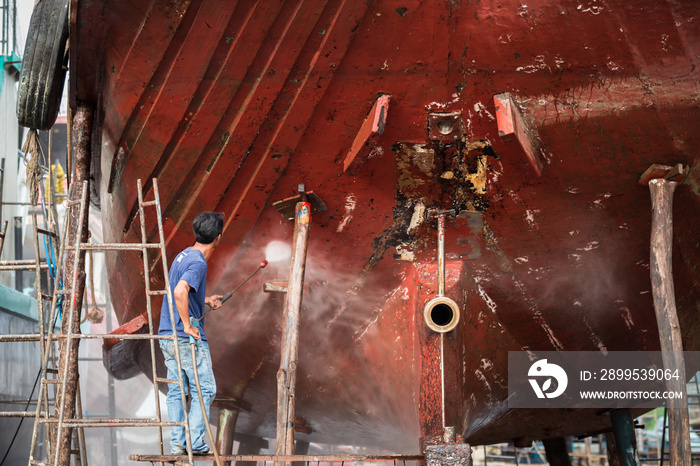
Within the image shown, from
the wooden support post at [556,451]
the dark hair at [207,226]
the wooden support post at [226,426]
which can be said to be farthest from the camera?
the wooden support post at [556,451]

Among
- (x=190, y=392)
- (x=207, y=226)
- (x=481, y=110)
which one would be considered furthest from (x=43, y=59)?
(x=481, y=110)

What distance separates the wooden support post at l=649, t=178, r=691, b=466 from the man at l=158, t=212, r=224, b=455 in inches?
91.7

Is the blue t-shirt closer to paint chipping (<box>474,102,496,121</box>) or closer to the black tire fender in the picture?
paint chipping (<box>474,102,496,121</box>)

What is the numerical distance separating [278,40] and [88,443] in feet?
52.7

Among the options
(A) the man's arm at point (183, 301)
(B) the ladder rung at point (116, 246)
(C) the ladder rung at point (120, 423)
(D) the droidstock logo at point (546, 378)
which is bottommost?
(C) the ladder rung at point (120, 423)

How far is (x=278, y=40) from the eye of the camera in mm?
3486

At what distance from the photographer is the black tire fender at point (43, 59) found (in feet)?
14.3

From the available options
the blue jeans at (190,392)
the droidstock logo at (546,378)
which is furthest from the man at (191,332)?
the droidstock logo at (546,378)

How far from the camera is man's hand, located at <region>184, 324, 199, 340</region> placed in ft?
10.8

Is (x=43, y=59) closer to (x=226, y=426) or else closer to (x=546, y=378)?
(x=226, y=426)

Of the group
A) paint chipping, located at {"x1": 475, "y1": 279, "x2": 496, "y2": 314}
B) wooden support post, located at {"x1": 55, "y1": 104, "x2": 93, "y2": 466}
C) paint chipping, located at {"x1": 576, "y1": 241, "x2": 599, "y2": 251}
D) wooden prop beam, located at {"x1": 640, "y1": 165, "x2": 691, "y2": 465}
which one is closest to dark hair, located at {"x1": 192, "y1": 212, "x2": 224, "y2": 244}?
wooden support post, located at {"x1": 55, "y1": 104, "x2": 93, "y2": 466}

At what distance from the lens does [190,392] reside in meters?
3.47

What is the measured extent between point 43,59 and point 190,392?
2.43m

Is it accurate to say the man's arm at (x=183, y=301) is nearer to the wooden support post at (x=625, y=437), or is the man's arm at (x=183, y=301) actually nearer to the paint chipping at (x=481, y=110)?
the paint chipping at (x=481, y=110)
